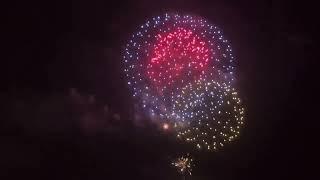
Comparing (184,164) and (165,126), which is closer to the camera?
(165,126)

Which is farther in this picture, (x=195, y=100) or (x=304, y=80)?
(x=304, y=80)

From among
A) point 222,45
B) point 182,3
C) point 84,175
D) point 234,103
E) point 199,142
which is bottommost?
point 84,175

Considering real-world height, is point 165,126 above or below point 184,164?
above

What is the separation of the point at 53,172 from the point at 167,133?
224 centimetres

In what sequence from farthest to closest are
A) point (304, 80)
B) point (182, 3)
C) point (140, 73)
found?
1. point (304, 80)
2. point (182, 3)
3. point (140, 73)

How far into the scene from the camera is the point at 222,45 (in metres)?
9.00

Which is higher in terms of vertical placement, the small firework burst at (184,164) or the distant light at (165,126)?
the distant light at (165,126)

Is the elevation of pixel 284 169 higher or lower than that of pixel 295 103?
lower

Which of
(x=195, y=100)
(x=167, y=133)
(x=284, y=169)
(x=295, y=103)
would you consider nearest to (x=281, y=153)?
(x=284, y=169)

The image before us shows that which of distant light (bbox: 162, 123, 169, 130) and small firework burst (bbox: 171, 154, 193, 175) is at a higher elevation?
distant light (bbox: 162, 123, 169, 130)

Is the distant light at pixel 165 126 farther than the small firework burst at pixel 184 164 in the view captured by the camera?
No

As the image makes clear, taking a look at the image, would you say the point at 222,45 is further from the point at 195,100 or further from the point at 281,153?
the point at 281,153

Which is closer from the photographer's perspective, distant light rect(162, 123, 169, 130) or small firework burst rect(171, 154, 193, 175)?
distant light rect(162, 123, 169, 130)

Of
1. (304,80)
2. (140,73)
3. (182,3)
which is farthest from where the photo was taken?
(304,80)
